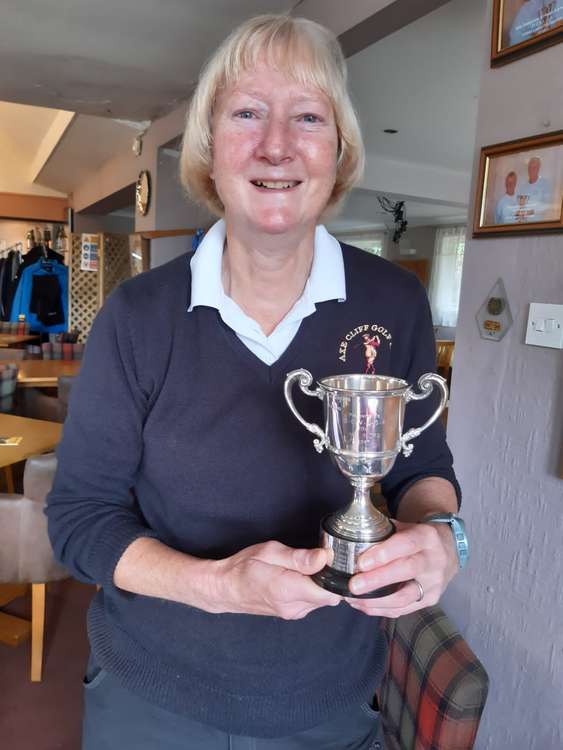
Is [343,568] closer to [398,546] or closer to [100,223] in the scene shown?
[398,546]

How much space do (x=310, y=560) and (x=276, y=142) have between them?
605 mm

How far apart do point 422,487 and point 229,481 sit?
0.33 m

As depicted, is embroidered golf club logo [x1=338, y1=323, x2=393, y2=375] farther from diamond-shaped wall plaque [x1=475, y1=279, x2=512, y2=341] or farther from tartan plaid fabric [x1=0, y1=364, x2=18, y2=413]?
tartan plaid fabric [x1=0, y1=364, x2=18, y2=413]

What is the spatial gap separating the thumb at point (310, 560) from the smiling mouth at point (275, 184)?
0.53 meters

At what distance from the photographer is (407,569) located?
2.29 feet

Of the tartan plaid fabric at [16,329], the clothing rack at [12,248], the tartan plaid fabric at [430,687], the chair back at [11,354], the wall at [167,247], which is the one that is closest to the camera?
the tartan plaid fabric at [430,687]

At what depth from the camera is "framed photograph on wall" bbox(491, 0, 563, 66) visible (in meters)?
1.34

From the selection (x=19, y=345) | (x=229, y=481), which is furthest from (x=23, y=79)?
(x=229, y=481)

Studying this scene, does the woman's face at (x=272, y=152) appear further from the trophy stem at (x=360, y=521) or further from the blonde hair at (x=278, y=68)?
the trophy stem at (x=360, y=521)

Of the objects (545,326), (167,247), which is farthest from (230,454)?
(167,247)

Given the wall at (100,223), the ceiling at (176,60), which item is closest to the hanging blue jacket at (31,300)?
the wall at (100,223)

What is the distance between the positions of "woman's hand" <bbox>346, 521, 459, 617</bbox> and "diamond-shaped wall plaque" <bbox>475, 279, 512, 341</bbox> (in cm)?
91

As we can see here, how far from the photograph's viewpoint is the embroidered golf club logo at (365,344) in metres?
0.92

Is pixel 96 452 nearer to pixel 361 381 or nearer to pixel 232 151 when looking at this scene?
pixel 361 381
